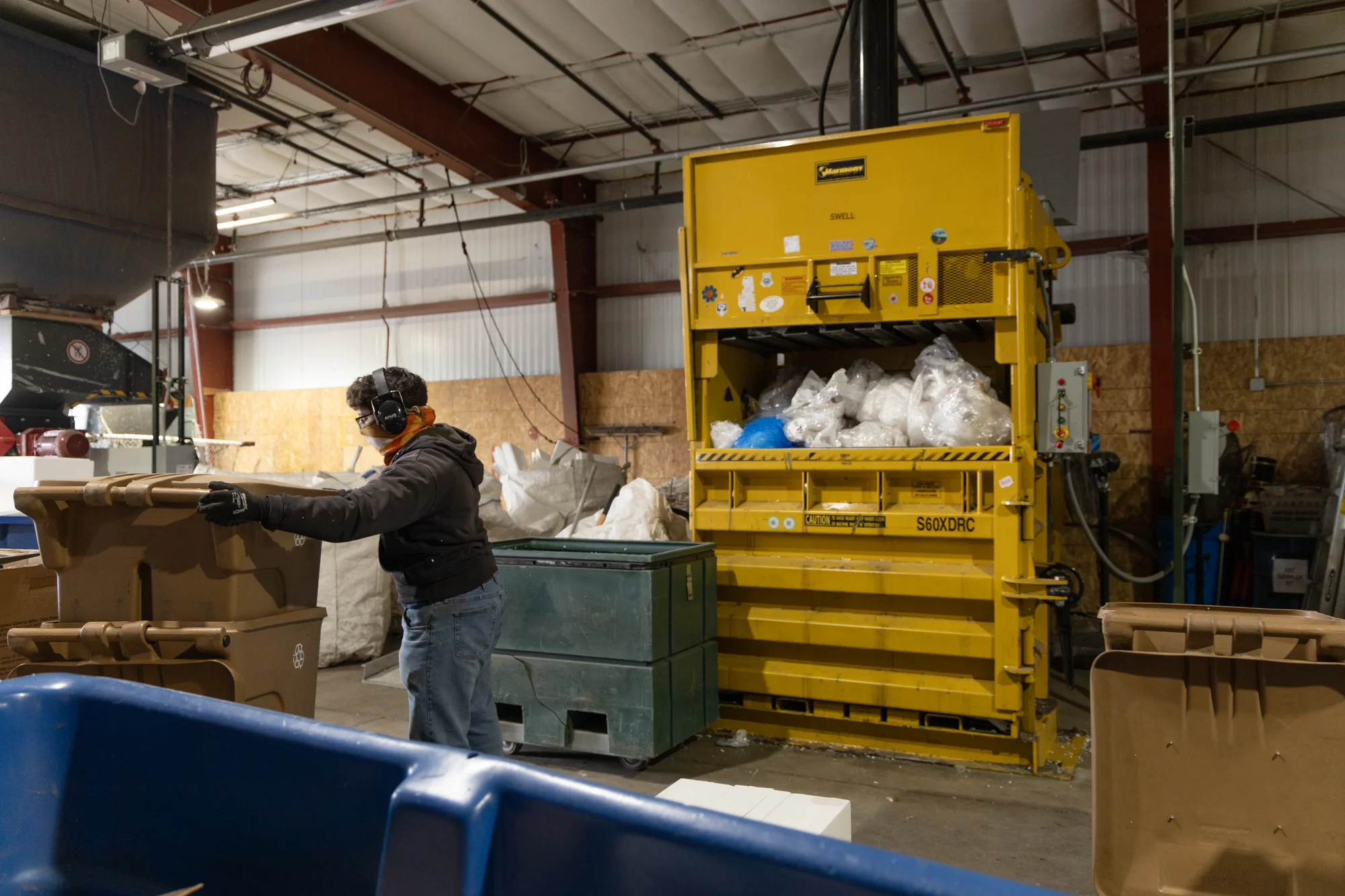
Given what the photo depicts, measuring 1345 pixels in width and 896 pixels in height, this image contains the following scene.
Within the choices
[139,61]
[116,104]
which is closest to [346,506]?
[139,61]

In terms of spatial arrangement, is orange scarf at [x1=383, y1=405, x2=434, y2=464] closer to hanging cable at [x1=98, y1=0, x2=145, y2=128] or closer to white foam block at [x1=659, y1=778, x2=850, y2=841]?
white foam block at [x1=659, y1=778, x2=850, y2=841]

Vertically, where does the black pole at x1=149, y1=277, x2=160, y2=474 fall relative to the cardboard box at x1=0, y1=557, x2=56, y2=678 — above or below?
above

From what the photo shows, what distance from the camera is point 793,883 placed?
1027 mm

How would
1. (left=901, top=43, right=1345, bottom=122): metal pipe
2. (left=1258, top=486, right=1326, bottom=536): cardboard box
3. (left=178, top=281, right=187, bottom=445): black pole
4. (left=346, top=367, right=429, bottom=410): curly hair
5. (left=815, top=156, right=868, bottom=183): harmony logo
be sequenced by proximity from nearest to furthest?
(left=346, top=367, right=429, bottom=410): curly hair
(left=815, top=156, right=868, bottom=183): harmony logo
(left=178, top=281, right=187, bottom=445): black pole
(left=901, top=43, right=1345, bottom=122): metal pipe
(left=1258, top=486, right=1326, bottom=536): cardboard box

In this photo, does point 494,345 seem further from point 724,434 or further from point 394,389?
point 394,389

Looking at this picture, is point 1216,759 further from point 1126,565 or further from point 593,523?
point 1126,565

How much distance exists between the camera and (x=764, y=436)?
17.3 feet

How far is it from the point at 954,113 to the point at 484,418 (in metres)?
7.88

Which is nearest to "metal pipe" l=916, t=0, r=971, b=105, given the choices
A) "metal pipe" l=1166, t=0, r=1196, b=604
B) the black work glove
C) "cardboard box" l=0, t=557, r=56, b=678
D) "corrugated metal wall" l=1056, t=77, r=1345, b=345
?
"corrugated metal wall" l=1056, t=77, r=1345, b=345

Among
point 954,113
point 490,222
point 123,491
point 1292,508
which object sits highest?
point 954,113

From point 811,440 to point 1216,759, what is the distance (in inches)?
118

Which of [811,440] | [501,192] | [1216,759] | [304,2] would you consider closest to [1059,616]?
[811,440]

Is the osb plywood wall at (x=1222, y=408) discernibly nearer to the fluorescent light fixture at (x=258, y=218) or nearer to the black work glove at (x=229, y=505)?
the black work glove at (x=229, y=505)

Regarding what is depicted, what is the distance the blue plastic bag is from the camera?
5.27 m
